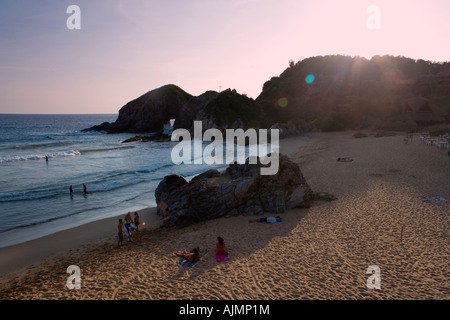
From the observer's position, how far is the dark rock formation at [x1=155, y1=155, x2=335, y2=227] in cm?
1377

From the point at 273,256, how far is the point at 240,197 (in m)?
4.72

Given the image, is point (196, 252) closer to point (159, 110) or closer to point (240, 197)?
point (240, 197)

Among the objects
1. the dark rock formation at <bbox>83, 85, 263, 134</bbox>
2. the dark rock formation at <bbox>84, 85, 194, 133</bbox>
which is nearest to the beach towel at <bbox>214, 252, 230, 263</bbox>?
the dark rock formation at <bbox>83, 85, 263, 134</bbox>

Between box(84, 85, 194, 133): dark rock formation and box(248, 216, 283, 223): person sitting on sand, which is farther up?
box(84, 85, 194, 133): dark rock formation

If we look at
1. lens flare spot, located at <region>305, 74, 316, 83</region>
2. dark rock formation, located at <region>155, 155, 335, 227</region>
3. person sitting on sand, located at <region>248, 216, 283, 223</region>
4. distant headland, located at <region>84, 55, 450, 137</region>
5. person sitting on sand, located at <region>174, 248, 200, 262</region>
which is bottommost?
person sitting on sand, located at <region>174, 248, 200, 262</region>

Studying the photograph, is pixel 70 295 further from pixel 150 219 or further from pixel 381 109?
pixel 381 109

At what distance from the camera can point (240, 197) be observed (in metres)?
14.0

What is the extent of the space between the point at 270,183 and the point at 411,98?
46.3m

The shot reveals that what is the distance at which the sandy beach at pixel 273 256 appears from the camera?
306 inches

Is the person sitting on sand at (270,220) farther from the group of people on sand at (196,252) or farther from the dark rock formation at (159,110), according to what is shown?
the dark rock formation at (159,110)

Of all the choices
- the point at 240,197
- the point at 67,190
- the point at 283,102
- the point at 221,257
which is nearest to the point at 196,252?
the point at 221,257

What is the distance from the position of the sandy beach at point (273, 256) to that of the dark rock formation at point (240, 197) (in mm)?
588

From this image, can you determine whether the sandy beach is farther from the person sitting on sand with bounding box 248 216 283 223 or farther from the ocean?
the ocean

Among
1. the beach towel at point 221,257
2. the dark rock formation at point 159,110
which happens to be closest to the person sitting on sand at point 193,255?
the beach towel at point 221,257
